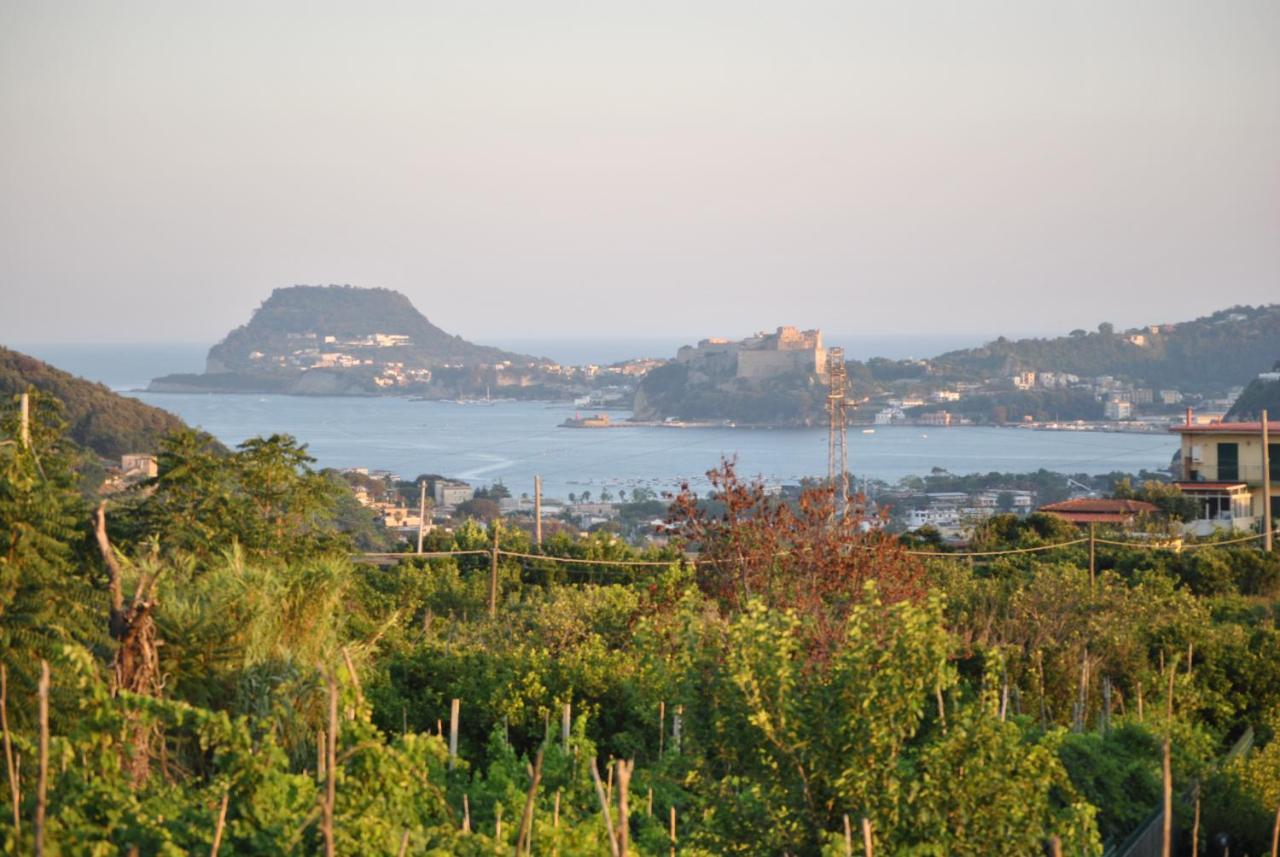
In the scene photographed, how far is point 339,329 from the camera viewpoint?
13462 cm

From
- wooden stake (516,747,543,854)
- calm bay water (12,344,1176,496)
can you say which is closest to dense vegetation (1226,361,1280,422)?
calm bay water (12,344,1176,496)

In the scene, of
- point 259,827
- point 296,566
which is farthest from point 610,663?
point 259,827

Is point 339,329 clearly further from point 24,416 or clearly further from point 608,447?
point 24,416

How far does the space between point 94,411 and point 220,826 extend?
2625cm

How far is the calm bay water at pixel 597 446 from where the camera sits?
210ft

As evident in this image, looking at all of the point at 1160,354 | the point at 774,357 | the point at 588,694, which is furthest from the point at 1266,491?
the point at 1160,354

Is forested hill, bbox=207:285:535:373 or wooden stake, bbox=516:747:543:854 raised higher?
forested hill, bbox=207:285:535:373

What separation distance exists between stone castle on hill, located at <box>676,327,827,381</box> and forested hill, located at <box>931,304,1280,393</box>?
30.6 feet

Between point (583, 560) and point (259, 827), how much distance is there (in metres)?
13.4

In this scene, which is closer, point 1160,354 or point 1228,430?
point 1228,430

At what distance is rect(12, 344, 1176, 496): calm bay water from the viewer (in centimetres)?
6412

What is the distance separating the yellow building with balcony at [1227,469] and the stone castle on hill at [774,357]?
6062cm

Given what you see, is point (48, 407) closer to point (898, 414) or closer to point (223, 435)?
point (223, 435)

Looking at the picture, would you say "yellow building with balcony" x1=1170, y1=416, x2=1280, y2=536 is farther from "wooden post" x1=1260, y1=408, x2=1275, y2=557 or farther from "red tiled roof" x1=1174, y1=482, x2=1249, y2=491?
"wooden post" x1=1260, y1=408, x2=1275, y2=557
